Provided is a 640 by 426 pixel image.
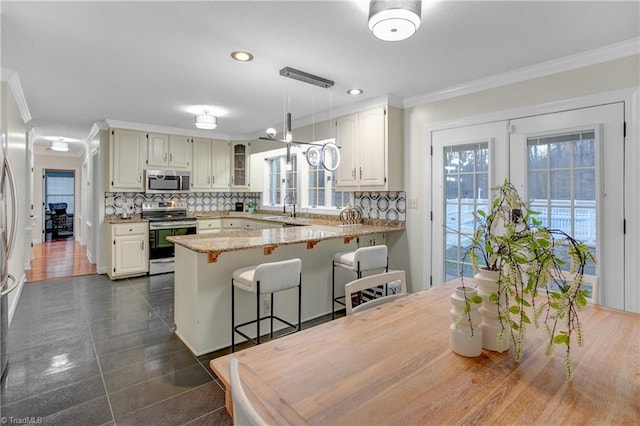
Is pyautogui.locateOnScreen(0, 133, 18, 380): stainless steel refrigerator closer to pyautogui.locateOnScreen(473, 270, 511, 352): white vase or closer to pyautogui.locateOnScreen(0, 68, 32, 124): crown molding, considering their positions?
pyautogui.locateOnScreen(0, 68, 32, 124): crown molding

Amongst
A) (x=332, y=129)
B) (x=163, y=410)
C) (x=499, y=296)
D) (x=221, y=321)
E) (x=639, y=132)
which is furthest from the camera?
(x=332, y=129)

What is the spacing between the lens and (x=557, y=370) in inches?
39.9

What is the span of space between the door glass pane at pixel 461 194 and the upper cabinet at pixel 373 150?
22.5 inches

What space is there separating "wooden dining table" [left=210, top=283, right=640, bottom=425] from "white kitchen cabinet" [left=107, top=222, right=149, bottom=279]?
4523mm

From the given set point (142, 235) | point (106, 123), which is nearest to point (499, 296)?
point (142, 235)

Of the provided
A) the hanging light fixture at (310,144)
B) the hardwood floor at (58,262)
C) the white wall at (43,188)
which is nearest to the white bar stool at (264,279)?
the hanging light fixture at (310,144)

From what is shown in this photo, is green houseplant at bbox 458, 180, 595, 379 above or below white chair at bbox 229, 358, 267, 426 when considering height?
above

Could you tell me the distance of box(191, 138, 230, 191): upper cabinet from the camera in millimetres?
5738

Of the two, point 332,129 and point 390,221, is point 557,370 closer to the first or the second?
point 390,221

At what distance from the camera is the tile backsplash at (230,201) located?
4012 millimetres

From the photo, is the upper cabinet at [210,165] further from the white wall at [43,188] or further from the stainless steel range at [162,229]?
the white wall at [43,188]

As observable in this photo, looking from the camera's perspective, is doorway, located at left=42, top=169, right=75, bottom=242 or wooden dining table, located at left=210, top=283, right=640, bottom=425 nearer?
wooden dining table, located at left=210, top=283, right=640, bottom=425

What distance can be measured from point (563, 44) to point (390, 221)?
2301 mm

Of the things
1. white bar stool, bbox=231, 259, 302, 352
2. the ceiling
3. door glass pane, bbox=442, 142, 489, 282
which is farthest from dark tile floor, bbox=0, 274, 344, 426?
the ceiling
